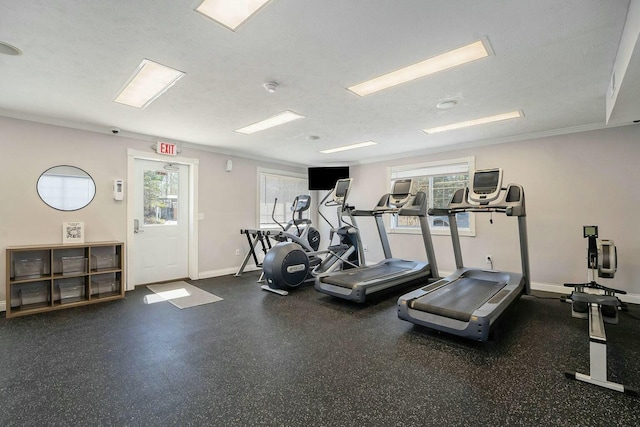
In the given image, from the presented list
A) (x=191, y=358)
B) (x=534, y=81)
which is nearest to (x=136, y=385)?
(x=191, y=358)

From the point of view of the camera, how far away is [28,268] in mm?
3732

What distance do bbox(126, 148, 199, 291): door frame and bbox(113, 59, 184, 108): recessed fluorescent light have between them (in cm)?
148

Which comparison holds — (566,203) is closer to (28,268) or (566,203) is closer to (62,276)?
(62,276)

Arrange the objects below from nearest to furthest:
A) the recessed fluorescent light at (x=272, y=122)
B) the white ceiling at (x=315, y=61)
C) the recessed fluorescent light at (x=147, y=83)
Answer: the white ceiling at (x=315, y=61)
the recessed fluorescent light at (x=147, y=83)
the recessed fluorescent light at (x=272, y=122)

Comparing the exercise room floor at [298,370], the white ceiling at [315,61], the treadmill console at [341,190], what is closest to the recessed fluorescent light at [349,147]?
the treadmill console at [341,190]

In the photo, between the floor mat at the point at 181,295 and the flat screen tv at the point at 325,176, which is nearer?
the floor mat at the point at 181,295

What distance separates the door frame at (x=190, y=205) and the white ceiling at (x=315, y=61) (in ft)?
1.95

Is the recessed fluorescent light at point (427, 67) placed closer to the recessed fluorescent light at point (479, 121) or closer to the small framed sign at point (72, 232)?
the recessed fluorescent light at point (479, 121)

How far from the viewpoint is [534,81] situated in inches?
113

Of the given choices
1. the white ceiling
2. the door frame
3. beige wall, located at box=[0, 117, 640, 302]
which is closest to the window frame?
beige wall, located at box=[0, 117, 640, 302]

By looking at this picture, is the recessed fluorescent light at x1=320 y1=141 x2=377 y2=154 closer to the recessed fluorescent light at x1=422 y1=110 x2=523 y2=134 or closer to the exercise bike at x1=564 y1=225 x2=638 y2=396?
the recessed fluorescent light at x1=422 y1=110 x2=523 y2=134

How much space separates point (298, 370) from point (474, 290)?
2563 millimetres

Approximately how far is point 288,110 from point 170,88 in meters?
1.34

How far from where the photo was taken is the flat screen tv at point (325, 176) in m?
7.15
